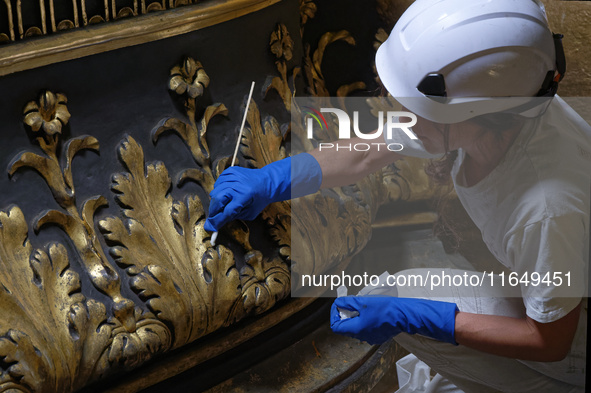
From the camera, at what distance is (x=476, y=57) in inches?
44.4

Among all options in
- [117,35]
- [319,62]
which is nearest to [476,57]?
[117,35]

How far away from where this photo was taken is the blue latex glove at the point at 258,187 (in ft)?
4.39

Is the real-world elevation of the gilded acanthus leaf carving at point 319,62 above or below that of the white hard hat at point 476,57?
below

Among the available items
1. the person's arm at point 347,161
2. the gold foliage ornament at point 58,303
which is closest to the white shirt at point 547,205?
the person's arm at point 347,161

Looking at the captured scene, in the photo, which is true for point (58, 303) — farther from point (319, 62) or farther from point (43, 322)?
point (319, 62)

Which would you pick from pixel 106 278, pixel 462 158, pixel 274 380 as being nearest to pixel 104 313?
pixel 106 278

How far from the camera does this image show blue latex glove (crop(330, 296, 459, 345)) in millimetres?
1250

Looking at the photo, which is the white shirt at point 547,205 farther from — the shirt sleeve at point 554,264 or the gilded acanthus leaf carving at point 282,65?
the gilded acanthus leaf carving at point 282,65

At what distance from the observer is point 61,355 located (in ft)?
3.91

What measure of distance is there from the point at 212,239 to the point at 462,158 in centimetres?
48

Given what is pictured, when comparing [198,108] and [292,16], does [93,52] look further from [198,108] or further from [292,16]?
[292,16]

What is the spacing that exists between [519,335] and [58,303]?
76cm

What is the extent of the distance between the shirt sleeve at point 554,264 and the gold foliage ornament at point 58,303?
2.07 feet

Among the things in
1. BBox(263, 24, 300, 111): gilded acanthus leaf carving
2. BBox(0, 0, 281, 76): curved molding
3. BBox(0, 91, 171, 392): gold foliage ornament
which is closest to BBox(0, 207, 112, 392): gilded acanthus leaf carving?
BBox(0, 91, 171, 392): gold foliage ornament
